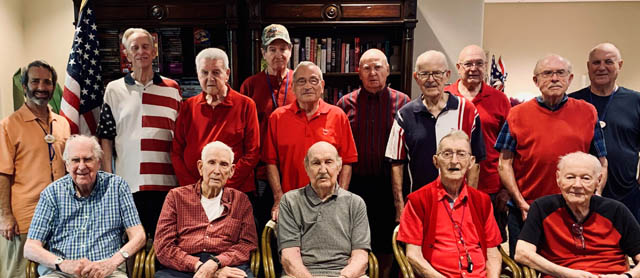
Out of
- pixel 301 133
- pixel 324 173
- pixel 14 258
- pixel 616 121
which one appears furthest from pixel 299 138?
pixel 616 121

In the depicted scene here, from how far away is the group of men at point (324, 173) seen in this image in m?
2.51

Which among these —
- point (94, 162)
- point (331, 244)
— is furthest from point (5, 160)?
point (331, 244)

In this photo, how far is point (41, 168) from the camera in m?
2.90

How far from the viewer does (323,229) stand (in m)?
2.60

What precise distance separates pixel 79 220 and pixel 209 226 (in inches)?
27.6

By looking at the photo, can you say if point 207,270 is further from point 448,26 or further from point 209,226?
point 448,26

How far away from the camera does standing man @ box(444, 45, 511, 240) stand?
3145 mm

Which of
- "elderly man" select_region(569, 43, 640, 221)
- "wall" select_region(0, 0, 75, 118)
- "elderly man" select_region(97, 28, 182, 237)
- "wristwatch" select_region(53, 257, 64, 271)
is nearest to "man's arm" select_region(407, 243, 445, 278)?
"elderly man" select_region(569, 43, 640, 221)

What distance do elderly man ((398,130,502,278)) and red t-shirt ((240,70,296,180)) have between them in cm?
126

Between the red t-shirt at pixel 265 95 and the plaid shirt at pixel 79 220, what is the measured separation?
1.04 meters

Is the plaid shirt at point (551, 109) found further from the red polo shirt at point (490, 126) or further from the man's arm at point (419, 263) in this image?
the man's arm at point (419, 263)

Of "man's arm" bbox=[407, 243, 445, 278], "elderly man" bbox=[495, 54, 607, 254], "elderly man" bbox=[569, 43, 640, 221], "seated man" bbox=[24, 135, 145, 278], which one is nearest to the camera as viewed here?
"man's arm" bbox=[407, 243, 445, 278]

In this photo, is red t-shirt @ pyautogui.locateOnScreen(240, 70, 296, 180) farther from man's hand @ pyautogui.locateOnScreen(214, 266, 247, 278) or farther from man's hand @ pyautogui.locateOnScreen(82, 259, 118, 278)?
man's hand @ pyautogui.locateOnScreen(82, 259, 118, 278)

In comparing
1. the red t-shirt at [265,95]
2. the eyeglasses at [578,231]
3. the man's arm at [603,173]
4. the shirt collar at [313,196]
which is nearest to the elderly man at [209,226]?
the shirt collar at [313,196]
